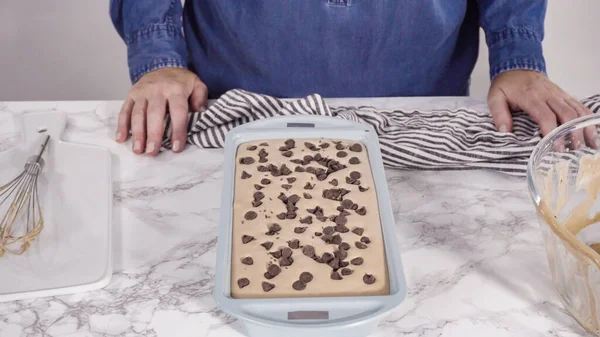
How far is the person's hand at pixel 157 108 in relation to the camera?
95cm

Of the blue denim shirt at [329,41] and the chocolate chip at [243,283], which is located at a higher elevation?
the blue denim shirt at [329,41]

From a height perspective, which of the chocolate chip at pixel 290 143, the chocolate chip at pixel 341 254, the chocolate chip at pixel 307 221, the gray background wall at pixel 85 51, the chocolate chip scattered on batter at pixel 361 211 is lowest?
the chocolate chip at pixel 341 254

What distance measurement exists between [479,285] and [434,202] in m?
0.15

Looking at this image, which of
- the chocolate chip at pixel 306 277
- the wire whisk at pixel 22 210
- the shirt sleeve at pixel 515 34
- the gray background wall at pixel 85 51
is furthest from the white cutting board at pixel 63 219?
the gray background wall at pixel 85 51

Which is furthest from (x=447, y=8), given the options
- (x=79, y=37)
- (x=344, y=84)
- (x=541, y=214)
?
(x=79, y=37)

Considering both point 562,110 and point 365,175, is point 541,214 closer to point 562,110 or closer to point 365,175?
point 365,175

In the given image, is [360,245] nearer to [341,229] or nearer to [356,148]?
[341,229]

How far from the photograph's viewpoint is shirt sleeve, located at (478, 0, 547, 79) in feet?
3.56

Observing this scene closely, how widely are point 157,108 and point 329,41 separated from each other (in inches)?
11.3

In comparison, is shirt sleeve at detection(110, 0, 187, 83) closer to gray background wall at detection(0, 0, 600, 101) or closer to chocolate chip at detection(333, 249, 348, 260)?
chocolate chip at detection(333, 249, 348, 260)

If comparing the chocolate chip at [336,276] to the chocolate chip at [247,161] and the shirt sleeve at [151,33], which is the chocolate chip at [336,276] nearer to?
the chocolate chip at [247,161]

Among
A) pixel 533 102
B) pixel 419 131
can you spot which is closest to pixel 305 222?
pixel 419 131

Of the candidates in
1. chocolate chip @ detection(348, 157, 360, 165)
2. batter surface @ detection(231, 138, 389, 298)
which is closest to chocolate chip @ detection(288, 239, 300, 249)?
batter surface @ detection(231, 138, 389, 298)

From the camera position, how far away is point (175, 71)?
110 cm
